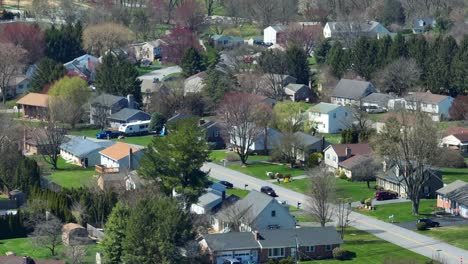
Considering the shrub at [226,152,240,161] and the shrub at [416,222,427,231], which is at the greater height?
the shrub at [226,152,240,161]

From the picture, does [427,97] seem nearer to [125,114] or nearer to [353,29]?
[125,114]

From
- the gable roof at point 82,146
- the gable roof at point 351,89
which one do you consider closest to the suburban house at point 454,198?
the gable roof at point 82,146

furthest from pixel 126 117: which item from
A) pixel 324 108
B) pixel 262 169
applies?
pixel 262 169

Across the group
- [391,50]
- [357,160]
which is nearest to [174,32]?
[391,50]

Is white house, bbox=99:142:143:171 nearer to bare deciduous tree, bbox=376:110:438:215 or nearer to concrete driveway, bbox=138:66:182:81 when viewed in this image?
bare deciduous tree, bbox=376:110:438:215

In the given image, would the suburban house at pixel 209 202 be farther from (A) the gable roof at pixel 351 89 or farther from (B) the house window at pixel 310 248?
(A) the gable roof at pixel 351 89

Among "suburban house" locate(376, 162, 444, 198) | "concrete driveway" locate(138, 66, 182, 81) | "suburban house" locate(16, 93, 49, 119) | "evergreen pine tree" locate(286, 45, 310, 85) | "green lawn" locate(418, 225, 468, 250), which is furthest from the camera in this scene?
"concrete driveway" locate(138, 66, 182, 81)

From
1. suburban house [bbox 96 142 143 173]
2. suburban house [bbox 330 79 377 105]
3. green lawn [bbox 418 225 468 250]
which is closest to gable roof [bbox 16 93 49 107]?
suburban house [bbox 96 142 143 173]
